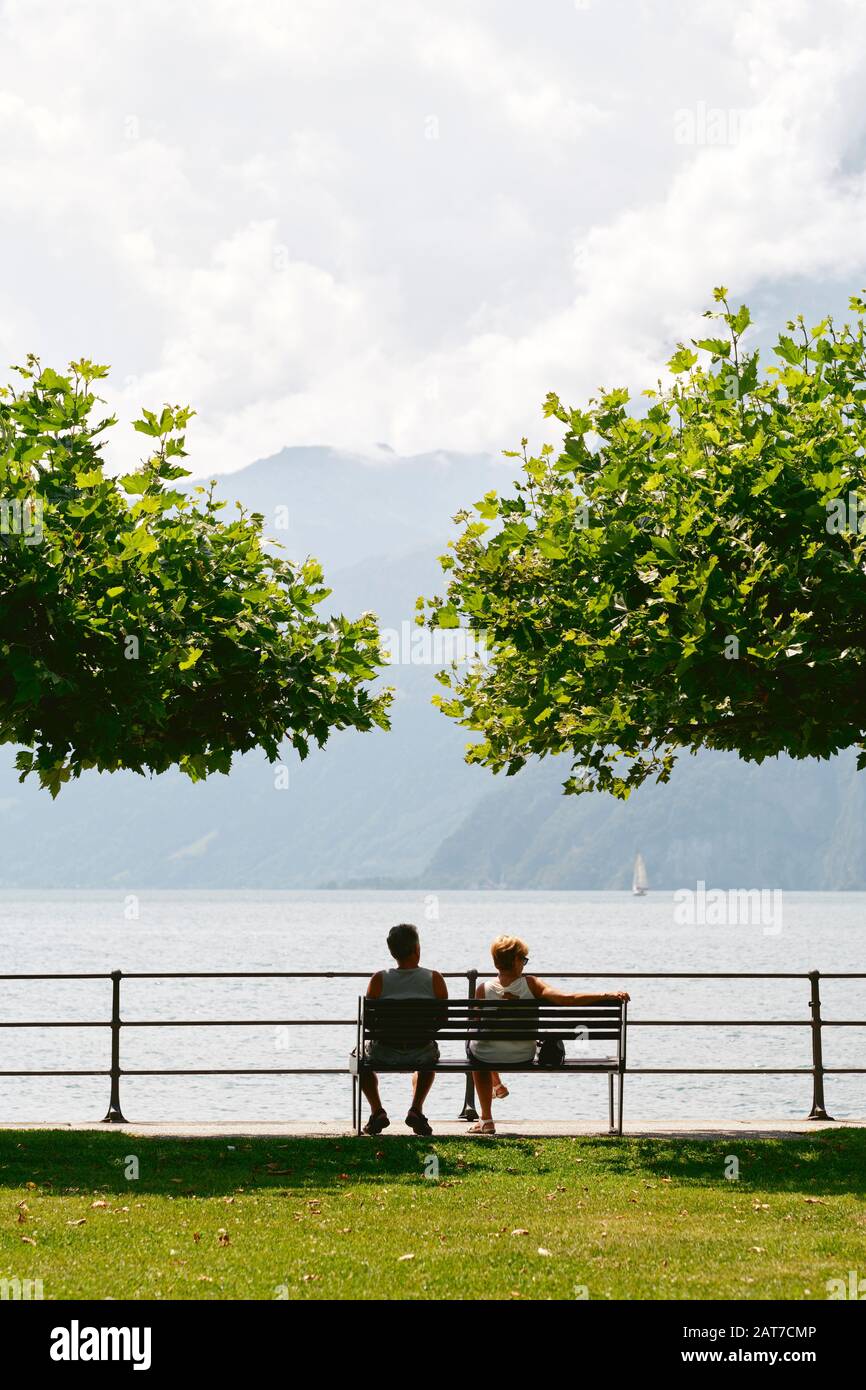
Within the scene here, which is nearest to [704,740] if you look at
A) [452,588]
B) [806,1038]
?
[452,588]

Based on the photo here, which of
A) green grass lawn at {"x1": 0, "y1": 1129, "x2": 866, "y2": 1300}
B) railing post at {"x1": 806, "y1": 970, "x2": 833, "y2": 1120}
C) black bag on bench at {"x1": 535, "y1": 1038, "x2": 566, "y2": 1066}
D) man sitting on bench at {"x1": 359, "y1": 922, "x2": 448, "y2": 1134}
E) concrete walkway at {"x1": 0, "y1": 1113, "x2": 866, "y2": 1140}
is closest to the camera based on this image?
green grass lawn at {"x1": 0, "y1": 1129, "x2": 866, "y2": 1300}

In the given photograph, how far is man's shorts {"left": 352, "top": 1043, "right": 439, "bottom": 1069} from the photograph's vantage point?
12594mm

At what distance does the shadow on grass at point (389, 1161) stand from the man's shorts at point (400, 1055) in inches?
25.4

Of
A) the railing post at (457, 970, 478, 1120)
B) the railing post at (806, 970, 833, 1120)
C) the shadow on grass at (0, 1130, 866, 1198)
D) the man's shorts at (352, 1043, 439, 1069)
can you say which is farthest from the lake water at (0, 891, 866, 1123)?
the man's shorts at (352, 1043, 439, 1069)

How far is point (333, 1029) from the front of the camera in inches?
2434

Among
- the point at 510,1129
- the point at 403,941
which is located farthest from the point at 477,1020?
the point at 510,1129

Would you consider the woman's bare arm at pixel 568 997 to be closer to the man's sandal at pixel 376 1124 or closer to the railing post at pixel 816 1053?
the man's sandal at pixel 376 1124

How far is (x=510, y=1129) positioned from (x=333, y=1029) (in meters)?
49.4

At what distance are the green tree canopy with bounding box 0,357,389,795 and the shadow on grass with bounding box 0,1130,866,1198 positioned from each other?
3.20 meters

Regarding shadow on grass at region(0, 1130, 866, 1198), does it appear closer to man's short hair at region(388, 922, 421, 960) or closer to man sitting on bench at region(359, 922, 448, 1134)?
man sitting on bench at region(359, 922, 448, 1134)

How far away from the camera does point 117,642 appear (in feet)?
39.3

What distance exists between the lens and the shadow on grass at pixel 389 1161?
427 inches
